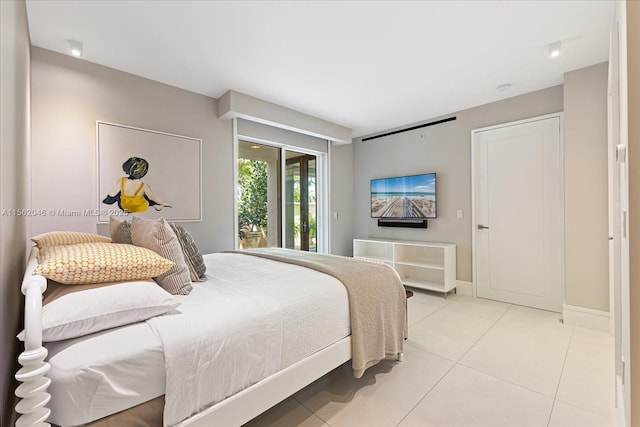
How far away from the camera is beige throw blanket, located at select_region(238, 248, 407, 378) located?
1.81 metres

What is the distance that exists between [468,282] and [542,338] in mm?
1331

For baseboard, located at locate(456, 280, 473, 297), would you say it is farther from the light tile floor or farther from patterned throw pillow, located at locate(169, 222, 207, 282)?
patterned throw pillow, located at locate(169, 222, 207, 282)

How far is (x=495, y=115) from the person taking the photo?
3.66 meters

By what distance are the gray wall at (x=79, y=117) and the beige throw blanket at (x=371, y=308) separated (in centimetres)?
208

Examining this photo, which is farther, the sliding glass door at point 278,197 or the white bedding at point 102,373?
the sliding glass door at point 278,197

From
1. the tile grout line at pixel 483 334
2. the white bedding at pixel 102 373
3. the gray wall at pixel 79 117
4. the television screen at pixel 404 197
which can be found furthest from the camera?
the television screen at pixel 404 197

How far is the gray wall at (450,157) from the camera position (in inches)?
137

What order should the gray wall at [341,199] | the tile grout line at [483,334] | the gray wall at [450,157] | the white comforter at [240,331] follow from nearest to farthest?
the white comforter at [240,331] < the tile grout line at [483,334] < the gray wall at [450,157] < the gray wall at [341,199]

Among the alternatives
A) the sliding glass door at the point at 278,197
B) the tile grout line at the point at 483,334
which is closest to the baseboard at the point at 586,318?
the tile grout line at the point at 483,334

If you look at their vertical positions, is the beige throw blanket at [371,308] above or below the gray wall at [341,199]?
below

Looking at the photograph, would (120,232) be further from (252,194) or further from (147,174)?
(252,194)

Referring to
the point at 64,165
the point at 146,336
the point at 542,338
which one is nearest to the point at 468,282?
the point at 542,338

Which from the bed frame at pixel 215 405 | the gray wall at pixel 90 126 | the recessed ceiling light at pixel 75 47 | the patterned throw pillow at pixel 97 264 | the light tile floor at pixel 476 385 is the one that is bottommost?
the light tile floor at pixel 476 385

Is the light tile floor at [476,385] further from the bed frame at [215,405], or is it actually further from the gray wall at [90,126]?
the gray wall at [90,126]
